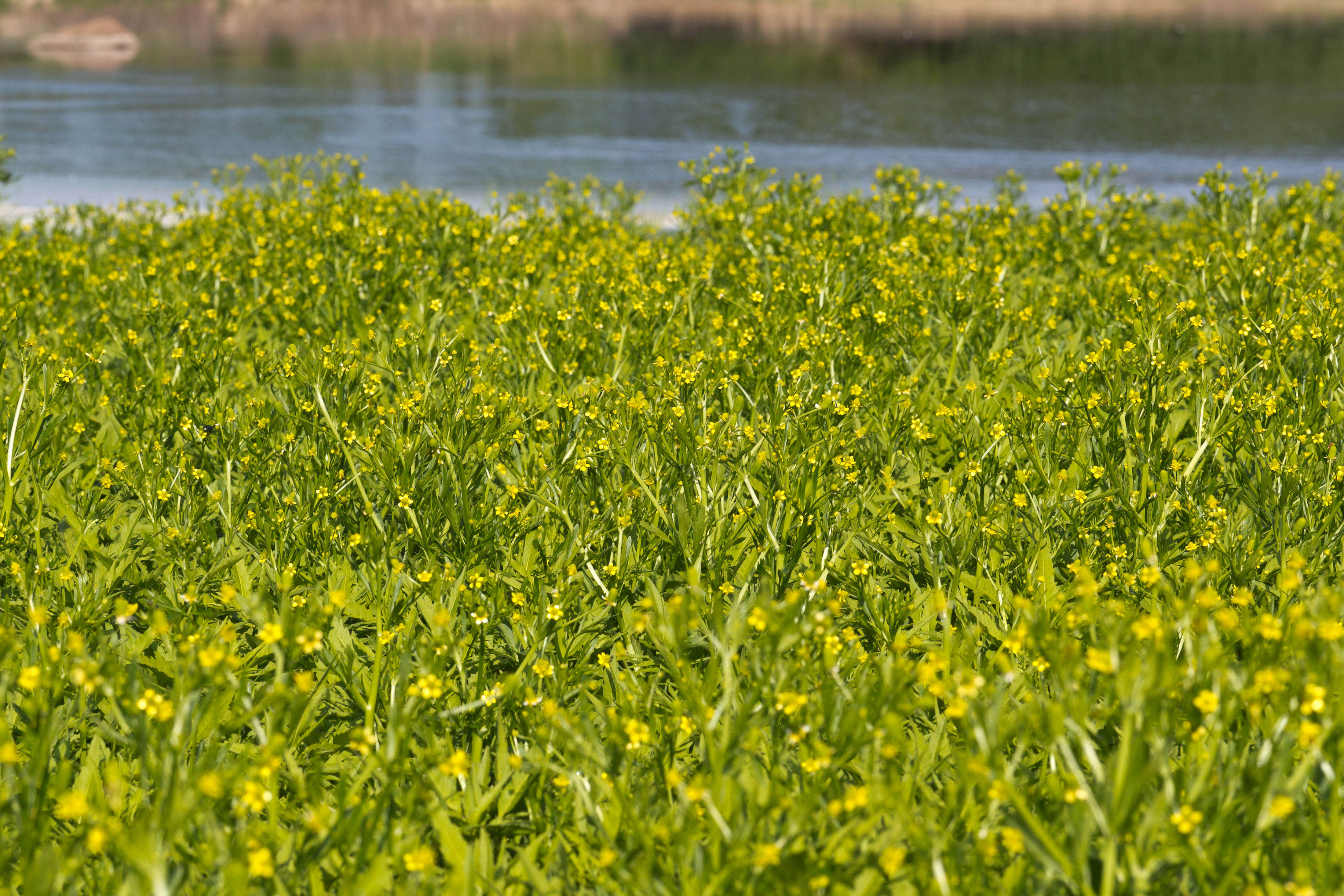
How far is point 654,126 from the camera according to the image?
26047mm

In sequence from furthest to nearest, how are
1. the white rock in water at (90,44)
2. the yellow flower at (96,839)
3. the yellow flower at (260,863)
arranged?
the white rock in water at (90,44) < the yellow flower at (260,863) < the yellow flower at (96,839)

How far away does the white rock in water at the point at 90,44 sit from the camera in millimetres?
49853

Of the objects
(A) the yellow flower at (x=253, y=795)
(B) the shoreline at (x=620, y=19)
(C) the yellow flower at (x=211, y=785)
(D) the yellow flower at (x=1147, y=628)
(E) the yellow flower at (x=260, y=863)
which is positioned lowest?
(E) the yellow flower at (x=260, y=863)

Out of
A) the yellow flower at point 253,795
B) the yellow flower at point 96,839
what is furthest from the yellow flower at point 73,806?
the yellow flower at point 253,795

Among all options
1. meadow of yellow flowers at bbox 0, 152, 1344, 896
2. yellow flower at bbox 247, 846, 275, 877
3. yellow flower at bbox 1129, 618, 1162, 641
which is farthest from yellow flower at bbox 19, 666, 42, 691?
yellow flower at bbox 1129, 618, 1162, 641

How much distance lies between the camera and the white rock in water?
49.9 metres

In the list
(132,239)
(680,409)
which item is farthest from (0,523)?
(132,239)

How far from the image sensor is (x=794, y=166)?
67.4 ft

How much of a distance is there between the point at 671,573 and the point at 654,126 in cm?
2323

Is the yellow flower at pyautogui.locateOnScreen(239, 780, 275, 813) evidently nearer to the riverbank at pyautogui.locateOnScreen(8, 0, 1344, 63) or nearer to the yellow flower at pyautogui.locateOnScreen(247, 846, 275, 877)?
the yellow flower at pyautogui.locateOnScreen(247, 846, 275, 877)

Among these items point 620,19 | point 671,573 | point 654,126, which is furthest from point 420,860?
point 620,19

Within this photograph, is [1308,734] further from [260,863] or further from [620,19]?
[620,19]

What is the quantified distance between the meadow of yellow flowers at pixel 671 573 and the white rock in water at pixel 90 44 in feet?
163

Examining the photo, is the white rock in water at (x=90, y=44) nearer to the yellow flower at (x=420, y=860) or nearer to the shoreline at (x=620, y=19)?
the shoreline at (x=620, y=19)
